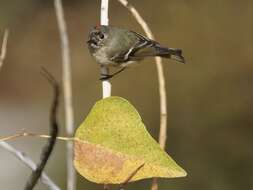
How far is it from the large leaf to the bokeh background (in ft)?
10.9

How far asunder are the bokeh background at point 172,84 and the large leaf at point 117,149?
3.32 meters

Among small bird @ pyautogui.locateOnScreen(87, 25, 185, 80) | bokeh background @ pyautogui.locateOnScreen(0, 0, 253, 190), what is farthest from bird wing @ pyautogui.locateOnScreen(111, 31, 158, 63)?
bokeh background @ pyautogui.locateOnScreen(0, 0, 253, 190)

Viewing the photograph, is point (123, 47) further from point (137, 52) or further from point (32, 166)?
point (32, 166)

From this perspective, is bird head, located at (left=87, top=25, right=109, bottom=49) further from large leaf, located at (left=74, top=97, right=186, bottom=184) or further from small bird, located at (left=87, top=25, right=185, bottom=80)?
large leaf, located at (left=74, top=97, right=186, bottom=184)

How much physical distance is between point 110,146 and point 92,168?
0.08 ft

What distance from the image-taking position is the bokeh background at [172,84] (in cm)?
423

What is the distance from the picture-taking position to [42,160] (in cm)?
37

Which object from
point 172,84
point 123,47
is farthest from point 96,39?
point 172,84

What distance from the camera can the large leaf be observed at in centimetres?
49

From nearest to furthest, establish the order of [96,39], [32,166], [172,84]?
[32,166], [96,39], [172,84]

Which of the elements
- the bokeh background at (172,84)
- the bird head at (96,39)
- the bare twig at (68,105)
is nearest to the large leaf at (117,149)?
the bare twig at (68,105)

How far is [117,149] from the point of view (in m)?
0.51

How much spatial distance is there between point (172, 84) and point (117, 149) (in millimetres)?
4593

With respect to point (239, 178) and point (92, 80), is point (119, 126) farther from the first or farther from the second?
point (92, 80)
